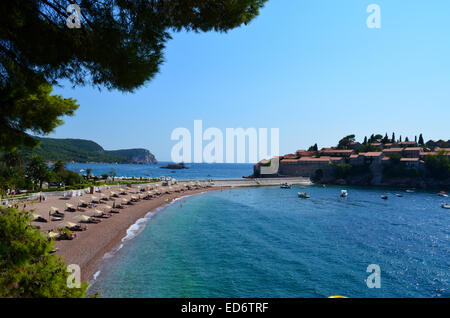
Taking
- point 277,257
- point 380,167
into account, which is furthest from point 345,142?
point 277,257

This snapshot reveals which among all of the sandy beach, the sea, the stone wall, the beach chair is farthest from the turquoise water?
the stone wall

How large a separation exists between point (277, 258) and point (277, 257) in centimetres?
22

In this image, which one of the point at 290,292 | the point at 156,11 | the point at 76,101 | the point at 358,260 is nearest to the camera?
the point at 156,11

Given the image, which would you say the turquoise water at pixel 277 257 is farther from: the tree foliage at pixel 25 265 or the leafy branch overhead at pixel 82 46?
the leafy branch overhead at pixel 82 46

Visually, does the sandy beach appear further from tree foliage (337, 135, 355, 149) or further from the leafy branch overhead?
tree foliage (337, 135, 355, 149)

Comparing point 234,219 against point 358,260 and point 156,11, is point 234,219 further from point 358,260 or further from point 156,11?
point 156,11

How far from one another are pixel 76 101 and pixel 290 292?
14.9 m

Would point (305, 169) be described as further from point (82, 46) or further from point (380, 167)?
point (82, 46)

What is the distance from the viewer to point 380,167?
87.5 m

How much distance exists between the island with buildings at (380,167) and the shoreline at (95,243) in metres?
80.2

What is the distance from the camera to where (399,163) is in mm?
84438
